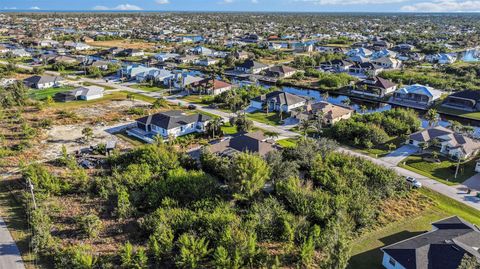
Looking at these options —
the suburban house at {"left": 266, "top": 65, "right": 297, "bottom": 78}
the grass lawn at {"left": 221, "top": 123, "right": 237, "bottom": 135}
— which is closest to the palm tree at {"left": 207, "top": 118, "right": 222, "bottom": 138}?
the grass lawn at {"left": 221, "top": 123, "right": 237, "bottom": 135}

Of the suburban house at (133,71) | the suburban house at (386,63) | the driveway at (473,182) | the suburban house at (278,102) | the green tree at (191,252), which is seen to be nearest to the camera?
the green tree at (191,252)

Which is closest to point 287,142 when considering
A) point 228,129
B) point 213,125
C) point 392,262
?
point 228,129

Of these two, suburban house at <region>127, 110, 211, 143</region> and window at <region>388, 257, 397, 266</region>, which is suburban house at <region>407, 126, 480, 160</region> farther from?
suburban house at <region>127, 110, 211, 143</region>

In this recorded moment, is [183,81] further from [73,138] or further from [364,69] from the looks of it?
[364,69]

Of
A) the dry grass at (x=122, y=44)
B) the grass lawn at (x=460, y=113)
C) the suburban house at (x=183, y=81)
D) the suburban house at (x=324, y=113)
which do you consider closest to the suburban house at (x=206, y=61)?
the suburban house at (x=183, y=81)

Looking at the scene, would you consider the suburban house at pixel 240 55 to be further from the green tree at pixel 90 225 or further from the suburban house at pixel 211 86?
the green tree at pixel 90 225

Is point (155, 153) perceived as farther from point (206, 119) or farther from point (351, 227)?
point (351, 227)
